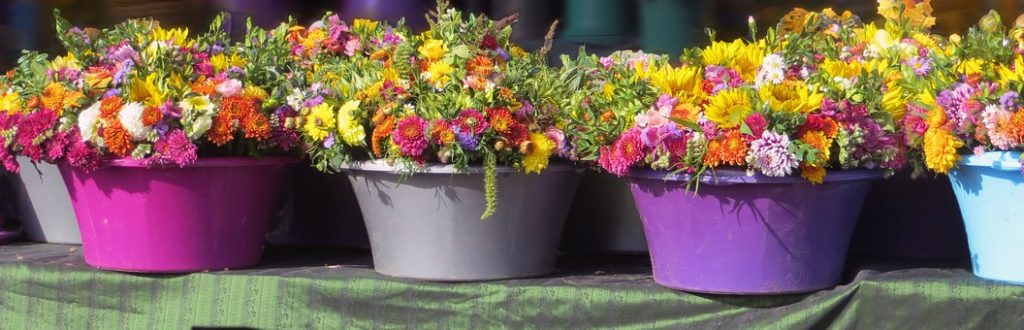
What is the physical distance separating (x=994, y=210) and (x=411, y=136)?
0.95 m

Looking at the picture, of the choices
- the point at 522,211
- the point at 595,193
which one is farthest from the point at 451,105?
the point at 595,193

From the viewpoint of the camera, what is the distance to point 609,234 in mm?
2682

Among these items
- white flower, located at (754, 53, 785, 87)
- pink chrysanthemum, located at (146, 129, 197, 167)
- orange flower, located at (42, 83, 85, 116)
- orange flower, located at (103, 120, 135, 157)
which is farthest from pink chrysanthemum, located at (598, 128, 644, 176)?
orange flower, located at (42, 83, 85, 116)

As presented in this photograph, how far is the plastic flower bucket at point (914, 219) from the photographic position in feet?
8.13

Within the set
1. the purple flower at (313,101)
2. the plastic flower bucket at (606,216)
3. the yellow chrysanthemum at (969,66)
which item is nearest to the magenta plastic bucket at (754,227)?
the yellow chrysanthemum at (969,66)

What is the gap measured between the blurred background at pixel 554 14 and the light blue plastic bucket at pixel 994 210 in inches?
31.8

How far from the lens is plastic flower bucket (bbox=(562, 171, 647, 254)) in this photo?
265 centimetres

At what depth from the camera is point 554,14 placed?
3402mm

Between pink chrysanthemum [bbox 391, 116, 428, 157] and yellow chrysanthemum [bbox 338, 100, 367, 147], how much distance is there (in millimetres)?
84

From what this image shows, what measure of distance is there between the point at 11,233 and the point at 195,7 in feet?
2.76

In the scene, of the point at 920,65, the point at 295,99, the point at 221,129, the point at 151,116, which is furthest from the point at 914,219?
the point at 151,116

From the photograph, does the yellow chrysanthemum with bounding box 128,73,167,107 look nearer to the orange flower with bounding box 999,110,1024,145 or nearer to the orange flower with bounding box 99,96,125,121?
the orange flower with bounding box 99,96,125,121

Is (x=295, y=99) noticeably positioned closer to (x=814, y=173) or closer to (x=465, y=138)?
(x=465, y=138)

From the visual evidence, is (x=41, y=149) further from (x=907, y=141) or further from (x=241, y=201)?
(x=907, y=141)
